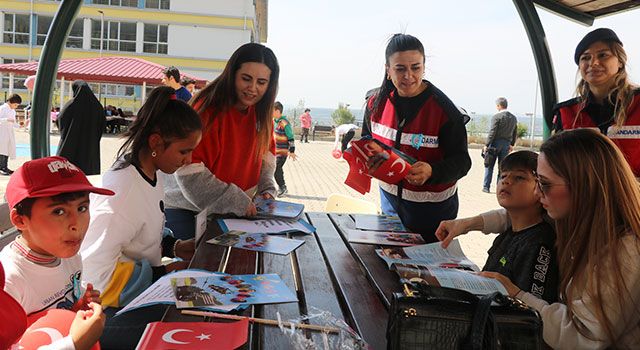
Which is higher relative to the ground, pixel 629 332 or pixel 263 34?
pixel 263 34

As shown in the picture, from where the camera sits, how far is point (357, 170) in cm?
287

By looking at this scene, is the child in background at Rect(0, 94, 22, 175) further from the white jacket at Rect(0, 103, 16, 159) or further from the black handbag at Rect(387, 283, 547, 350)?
the black handbag at Rect(387, 283, 547, 350)

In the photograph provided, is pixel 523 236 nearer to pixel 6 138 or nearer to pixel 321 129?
pixel 6 138

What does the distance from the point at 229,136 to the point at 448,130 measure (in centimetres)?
119

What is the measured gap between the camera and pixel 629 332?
1504mm

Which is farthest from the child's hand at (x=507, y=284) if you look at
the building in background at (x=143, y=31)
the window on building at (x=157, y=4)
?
the window on building at (x=157, y=4)

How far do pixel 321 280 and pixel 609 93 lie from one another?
6.88 feet

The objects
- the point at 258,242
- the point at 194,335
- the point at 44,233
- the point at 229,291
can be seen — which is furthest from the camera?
the point at 258,242

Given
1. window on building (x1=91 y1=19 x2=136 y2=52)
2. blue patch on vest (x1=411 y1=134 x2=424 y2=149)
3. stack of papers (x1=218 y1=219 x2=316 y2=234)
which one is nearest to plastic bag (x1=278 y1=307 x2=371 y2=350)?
stack of papers (x1=218 y1=219 x2=316 y2=234)

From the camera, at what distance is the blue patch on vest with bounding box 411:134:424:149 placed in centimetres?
296

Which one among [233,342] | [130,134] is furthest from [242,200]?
[233,342]

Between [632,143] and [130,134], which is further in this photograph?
[632,143]

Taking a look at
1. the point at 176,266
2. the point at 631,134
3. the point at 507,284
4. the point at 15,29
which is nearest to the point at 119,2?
the point at 15,29

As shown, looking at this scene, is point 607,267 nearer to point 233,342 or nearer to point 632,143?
point 233,342
